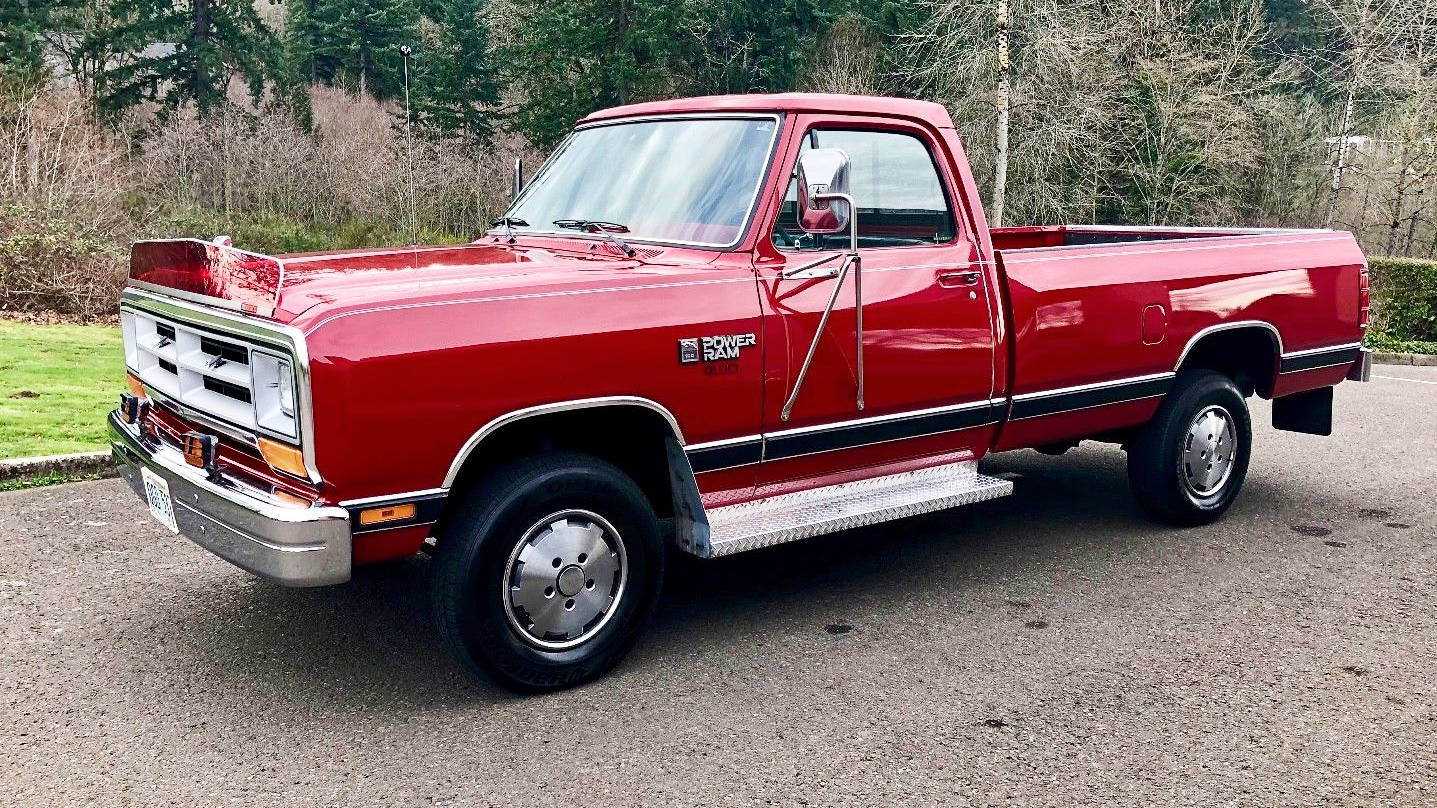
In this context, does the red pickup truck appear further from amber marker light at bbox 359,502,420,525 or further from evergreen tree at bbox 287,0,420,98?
evergreen tree at bbox 287,0,420,98

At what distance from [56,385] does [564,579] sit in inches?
298

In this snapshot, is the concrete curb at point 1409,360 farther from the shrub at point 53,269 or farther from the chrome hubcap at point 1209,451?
the shrub at point 53,269

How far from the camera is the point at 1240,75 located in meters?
32.3

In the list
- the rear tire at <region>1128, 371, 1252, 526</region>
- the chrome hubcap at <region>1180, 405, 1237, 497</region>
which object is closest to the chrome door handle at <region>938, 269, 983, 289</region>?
the rear tire at <region>1128, 371, 1252, 526</region>

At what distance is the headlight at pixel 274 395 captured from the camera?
156 inches

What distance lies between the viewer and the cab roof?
17.3ft

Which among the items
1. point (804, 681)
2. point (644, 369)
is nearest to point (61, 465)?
point (644, 369)

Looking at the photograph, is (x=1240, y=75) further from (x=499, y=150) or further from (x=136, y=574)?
(x=136, y=574)

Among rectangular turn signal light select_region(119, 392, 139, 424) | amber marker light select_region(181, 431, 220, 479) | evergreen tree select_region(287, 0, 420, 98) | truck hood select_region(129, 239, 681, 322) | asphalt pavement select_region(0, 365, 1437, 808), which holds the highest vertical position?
evergreen tree select_region(287, 0, 420, 98)

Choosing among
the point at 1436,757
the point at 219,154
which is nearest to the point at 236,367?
the point at 1436,757

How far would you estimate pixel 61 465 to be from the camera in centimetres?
762

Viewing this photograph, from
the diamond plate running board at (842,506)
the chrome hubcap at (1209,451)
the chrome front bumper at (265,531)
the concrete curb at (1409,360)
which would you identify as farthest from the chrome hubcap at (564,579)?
the concrete curb at (1409,360)

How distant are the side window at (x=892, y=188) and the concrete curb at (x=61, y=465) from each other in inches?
194

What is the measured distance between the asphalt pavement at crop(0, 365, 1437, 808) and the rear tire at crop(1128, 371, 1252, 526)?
0.16 metres
